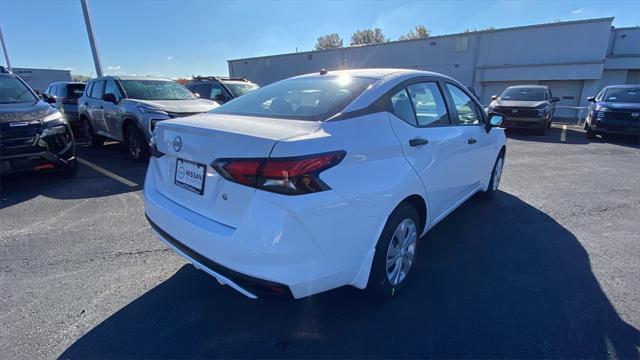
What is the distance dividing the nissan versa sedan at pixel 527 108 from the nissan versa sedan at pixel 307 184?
9.81 m

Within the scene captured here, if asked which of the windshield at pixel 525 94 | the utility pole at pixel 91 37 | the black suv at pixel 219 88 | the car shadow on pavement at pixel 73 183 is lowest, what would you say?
the car shadow on pavement at pixel 73 183

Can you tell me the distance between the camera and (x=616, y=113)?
32.6 feet

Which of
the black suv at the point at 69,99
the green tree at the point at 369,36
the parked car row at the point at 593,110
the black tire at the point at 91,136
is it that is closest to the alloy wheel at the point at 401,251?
the parked car row at the point at 593,110

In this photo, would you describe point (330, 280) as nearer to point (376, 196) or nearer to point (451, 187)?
point (376, 196)

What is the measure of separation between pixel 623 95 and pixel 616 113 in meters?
1.24

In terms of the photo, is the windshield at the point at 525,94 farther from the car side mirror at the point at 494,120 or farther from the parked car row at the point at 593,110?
the car side mirror at the point at 494,120

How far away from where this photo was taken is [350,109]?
2.12 meters

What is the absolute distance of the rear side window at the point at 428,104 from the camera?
8.76ft

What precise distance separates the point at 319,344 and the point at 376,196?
3.34 ft

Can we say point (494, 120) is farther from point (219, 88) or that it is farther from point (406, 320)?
point (219, 88)

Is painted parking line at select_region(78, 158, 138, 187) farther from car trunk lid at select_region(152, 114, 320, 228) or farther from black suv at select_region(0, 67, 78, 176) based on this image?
car trunk lid at select_region(152, 114, 320, 228)

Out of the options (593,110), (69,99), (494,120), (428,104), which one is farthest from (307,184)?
(593,110)

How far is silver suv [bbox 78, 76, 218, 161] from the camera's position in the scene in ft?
20.3

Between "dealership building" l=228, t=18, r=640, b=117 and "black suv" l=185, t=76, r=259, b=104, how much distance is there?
61.8ft
